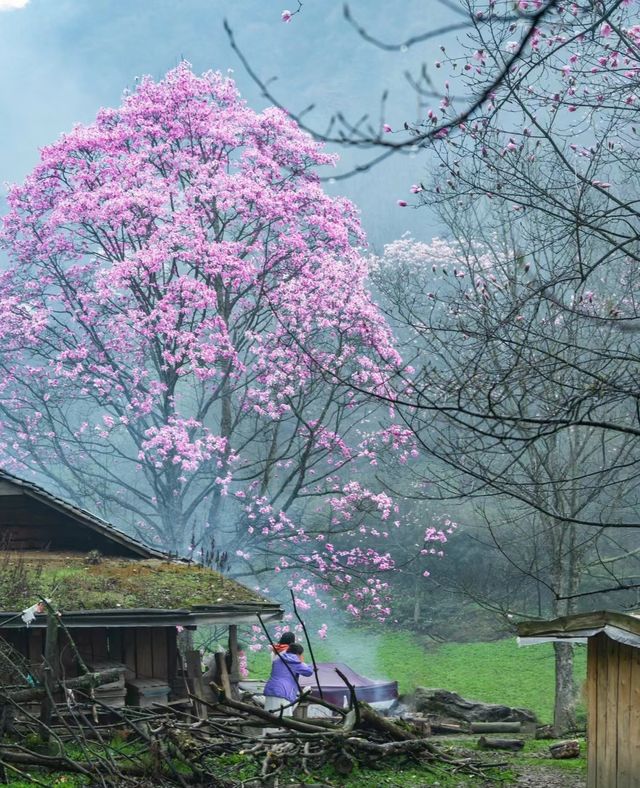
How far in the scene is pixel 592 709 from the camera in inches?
434

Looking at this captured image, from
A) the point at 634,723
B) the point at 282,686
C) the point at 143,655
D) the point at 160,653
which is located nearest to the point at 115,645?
the point at 143,655

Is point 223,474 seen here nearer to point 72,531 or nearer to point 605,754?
point 72,531

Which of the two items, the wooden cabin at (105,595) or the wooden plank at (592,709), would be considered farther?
the wooden cabin at (105,595)

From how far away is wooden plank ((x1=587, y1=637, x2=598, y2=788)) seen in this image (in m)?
10.9

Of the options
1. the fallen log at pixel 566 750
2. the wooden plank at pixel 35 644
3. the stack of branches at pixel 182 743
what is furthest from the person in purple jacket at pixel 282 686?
the fallen log at pixel 566 750

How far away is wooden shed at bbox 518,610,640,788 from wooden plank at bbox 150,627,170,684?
689 cm

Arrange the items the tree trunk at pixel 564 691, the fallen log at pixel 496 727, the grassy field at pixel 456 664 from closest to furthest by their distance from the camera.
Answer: the tree trunk at pixel 564 691 → the fallen log at pixel 496 727 → the grassy field at pixel 456 664

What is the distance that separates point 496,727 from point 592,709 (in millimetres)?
10003

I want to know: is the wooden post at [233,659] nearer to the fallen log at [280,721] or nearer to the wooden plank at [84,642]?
the wooden plank at [84,642]

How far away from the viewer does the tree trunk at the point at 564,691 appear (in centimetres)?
1914

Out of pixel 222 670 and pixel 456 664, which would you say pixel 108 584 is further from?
pixel 456 664

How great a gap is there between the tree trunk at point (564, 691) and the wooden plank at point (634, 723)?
8889mm

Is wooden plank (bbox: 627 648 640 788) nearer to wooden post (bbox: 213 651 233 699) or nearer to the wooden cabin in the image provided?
the wooden cabin

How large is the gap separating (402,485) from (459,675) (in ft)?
40.7
